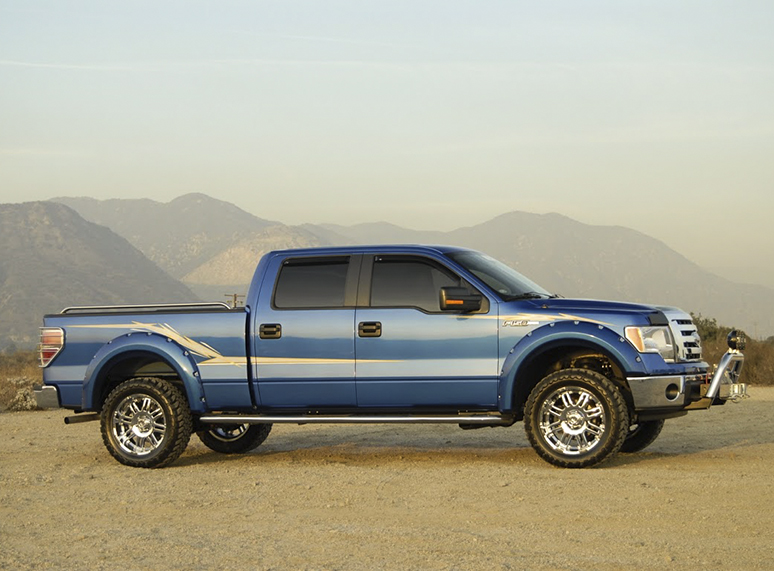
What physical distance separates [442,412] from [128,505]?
316cm

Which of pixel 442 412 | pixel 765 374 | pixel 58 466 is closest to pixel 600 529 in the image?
pixel 442 412

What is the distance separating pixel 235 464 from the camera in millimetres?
12477

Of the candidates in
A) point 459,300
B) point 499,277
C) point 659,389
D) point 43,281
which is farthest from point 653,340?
point 43,281

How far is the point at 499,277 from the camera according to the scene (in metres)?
11.9

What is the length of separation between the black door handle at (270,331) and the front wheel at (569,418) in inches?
98.8

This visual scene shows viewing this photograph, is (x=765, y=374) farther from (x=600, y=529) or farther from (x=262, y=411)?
(x=600, y=529)

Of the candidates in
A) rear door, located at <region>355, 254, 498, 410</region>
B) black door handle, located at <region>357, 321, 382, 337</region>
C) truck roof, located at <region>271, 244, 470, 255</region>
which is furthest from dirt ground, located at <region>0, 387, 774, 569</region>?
truck roof, located at <region>271, 244, 470, 255</region>

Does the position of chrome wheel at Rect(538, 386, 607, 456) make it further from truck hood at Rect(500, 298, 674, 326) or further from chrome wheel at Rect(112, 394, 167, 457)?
chrome wheel at Rect(112, 394, 167, 457)

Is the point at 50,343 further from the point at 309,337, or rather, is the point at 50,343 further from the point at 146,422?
the point at 309,337

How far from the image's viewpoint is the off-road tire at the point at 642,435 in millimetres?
12602

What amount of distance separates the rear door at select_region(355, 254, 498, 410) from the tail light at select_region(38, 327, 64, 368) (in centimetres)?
319

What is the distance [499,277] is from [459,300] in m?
0.99

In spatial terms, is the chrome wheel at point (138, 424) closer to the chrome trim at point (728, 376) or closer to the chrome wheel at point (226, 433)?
the chrome wheel at point (226, 433)

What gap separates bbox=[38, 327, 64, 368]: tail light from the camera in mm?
12375
